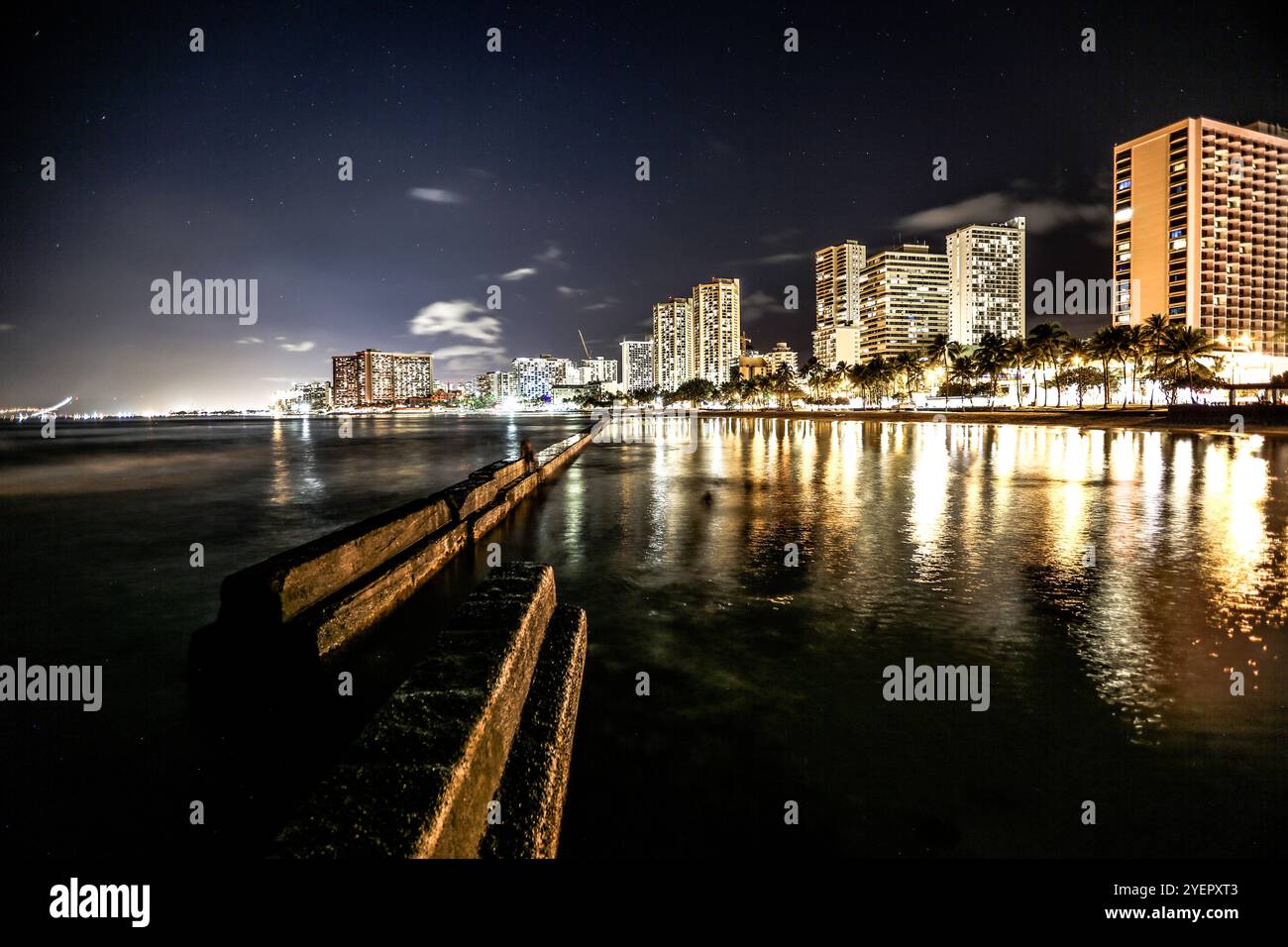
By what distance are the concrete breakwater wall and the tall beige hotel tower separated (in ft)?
507

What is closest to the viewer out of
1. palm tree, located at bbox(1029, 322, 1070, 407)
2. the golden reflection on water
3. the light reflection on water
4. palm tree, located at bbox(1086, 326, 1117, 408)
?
the light reflection on water

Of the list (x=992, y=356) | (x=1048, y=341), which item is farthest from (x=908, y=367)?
(x=1048, y=341)

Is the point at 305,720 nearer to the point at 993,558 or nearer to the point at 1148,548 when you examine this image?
the point at 993,558

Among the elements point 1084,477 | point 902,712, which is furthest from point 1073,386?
point 902,712

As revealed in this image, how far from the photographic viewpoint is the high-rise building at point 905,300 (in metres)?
191

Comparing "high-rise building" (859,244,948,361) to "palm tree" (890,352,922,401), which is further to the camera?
"high-rise building" (859,244,948,361)

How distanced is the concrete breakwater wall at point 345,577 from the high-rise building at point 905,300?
644ft

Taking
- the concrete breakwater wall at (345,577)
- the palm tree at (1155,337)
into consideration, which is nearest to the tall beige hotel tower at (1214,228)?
the palm tree at (1155,337)

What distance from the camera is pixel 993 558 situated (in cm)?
893

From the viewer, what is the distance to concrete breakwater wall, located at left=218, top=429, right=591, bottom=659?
17.0ft

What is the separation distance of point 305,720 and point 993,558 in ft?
28.6

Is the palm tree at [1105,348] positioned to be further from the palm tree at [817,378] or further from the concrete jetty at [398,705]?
the concrete jetty at [398,705]

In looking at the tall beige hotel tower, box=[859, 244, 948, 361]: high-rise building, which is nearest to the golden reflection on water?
the tall beige hotel tower

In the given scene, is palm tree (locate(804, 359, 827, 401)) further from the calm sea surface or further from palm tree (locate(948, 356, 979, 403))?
the calm sea surface
